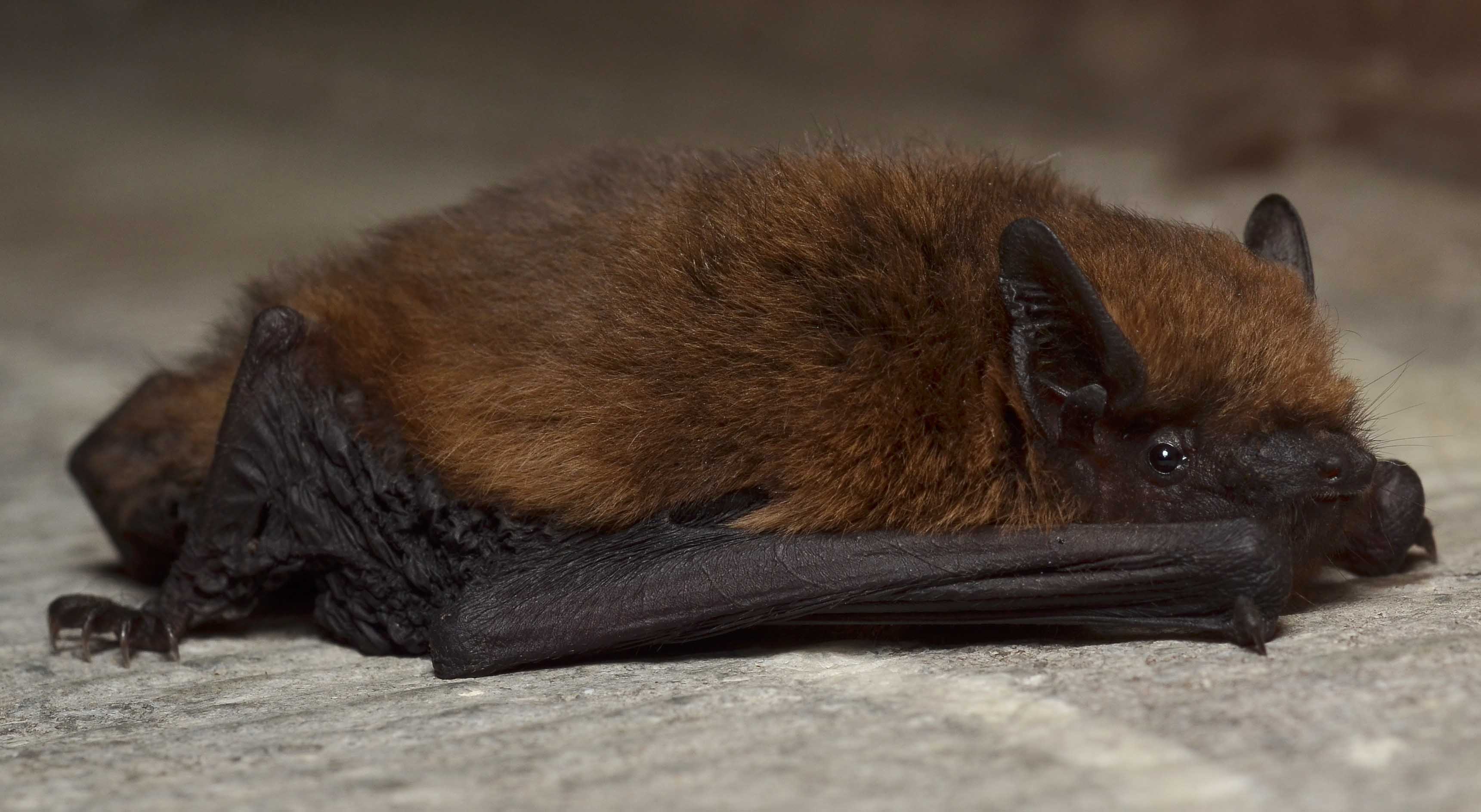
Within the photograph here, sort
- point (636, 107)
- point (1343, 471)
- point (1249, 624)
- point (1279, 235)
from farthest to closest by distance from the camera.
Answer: point (636, 107), point (1279, 235), point (1343, 471), point (1249, 624)

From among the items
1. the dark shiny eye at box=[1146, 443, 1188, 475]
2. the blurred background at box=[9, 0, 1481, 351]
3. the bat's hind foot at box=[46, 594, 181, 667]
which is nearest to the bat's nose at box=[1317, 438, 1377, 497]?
the dark shiny eye at box=[1146, 443, 1188, 475]

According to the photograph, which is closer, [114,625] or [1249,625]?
[1249,625]

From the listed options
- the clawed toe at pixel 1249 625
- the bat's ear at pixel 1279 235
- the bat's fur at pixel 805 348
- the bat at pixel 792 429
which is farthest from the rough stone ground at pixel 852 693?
the bat's ear at pixel 1279 235

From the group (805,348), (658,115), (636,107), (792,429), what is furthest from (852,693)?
(636,107)

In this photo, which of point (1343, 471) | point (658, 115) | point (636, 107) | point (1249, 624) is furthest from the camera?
point (636, 107)

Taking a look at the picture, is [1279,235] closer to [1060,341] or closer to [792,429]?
[1060,341]

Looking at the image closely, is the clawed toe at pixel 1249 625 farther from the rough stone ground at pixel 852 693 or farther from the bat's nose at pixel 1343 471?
the bat's nose at pixel 1343 471
